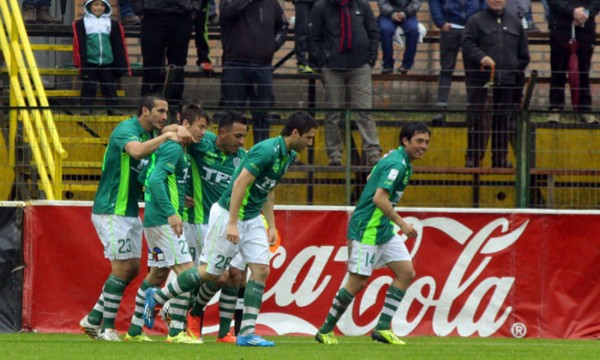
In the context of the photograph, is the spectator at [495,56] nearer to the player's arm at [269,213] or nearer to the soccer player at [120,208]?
the player's arm at [269,213]

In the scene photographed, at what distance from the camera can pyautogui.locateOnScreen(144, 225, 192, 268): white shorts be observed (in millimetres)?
12594

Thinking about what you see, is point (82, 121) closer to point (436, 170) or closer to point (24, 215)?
point (24, 215)

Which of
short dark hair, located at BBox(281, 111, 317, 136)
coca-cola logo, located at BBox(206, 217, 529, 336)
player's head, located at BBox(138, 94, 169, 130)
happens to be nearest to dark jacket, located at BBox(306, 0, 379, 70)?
coca-cola logo, located at BBox(206, 217, 529, 336)

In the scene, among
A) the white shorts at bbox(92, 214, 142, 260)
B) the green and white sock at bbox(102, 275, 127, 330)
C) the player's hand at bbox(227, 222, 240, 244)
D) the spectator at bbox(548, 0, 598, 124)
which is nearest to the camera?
the player's hand at bbox(227, 222, 240, 244)

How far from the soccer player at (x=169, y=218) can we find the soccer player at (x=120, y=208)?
0.45 ft

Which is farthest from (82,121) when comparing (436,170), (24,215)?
(436,170)

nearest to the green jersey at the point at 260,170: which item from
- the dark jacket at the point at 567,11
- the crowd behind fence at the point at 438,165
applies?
the crowd behind fence at the point at 438,165

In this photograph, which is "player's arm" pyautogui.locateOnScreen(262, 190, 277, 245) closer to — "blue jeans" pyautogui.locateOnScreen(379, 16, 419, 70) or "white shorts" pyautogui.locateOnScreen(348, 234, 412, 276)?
"white shorts" pyautogui.locateOnScreen(348, 234, 412, 276)

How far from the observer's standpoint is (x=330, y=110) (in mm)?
15422

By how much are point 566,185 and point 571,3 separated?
2.58 m

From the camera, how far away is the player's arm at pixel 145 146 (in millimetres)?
11922

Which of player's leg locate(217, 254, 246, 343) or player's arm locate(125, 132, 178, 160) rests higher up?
player's arm locate(125, 132, 178, 160)

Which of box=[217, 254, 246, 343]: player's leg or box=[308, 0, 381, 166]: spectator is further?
box=[308, 0, 381, 166]: spectator

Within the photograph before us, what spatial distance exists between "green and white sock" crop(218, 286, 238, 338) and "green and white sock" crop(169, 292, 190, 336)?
70 centimetres
